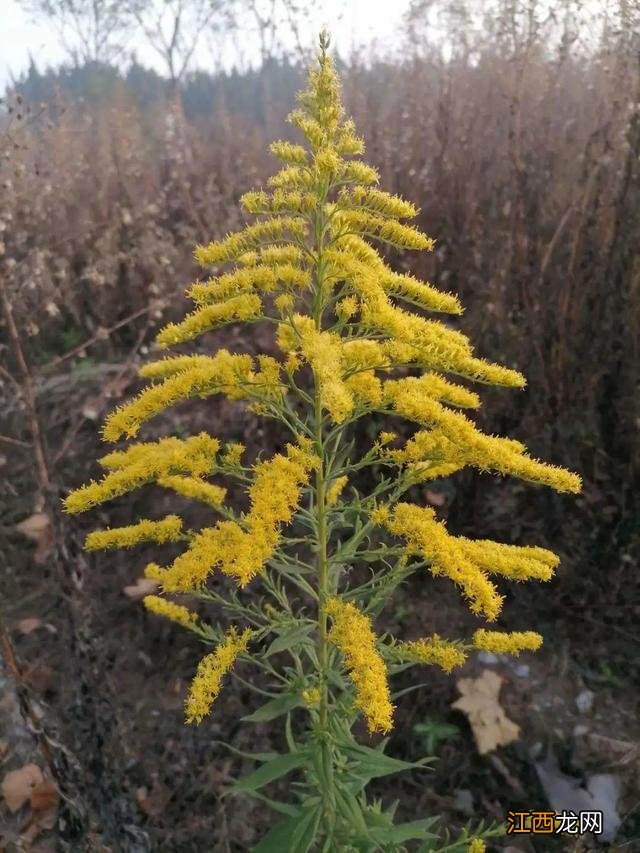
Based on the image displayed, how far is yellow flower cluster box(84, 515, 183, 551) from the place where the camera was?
78.5 inches

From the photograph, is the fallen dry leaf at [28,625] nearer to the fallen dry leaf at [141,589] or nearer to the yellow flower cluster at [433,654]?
the fallen dry leaf at [141,589]

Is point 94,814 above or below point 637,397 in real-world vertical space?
below

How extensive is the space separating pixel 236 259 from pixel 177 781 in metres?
2.37

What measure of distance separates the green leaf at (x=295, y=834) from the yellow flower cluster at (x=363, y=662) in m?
0.57

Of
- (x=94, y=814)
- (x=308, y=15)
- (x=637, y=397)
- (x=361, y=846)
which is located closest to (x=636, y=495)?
(x=637, y=397)

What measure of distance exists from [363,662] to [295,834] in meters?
0.76

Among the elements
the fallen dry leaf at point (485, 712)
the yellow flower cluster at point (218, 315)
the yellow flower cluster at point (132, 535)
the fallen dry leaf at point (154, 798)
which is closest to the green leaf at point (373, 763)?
the yellow flower cluster at point (132, 535)

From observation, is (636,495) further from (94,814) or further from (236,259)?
(94,814)

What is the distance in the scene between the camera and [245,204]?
180cm

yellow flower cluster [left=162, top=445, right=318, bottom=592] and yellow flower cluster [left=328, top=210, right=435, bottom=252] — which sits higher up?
yellow flower cluster [left=328, top=210, right=435, bottom=252]

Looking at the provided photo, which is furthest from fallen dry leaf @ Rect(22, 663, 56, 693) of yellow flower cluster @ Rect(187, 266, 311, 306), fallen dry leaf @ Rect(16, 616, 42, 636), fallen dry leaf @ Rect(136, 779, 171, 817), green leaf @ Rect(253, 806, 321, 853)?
yellow flower cluster @ Rect(187, 266, 311, 306)

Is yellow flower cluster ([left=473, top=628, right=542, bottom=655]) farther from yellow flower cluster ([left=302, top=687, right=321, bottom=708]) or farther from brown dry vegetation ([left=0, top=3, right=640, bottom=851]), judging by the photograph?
brown dry vegetation ([left=0, top=3, right=640, bottom=851])

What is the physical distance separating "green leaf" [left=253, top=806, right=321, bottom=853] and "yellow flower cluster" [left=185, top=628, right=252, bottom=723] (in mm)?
554

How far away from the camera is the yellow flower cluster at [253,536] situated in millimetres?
1663
